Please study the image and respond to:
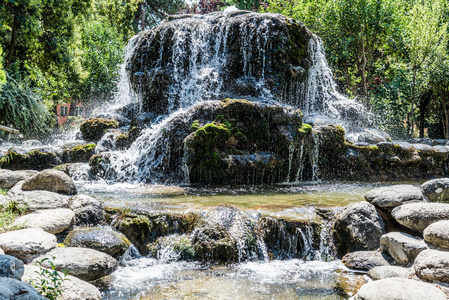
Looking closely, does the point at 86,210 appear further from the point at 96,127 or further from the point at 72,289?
the point at 96,127

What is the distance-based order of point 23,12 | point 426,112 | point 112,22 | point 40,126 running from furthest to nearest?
1. point 112,22
2. point 426,112
3. point 40,126
4. point 23,12

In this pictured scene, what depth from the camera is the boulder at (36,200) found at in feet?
18.8

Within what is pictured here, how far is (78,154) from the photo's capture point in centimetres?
→ 1115

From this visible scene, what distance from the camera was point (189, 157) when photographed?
9.04 metres

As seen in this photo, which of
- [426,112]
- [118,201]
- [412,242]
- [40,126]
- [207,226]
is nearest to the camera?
[412,242]

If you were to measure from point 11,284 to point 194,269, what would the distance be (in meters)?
2.66

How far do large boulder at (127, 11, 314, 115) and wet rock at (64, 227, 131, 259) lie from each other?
8297 millimetres

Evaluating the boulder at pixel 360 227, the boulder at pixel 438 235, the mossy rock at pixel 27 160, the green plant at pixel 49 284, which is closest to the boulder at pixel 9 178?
the mossy rock at pixel 27 160

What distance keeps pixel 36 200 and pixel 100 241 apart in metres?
1.68

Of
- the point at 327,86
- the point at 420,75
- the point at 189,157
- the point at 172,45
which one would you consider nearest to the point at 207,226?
the point at 189,157

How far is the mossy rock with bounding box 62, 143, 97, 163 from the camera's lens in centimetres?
1115

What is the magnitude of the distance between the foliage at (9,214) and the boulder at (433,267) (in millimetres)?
5109

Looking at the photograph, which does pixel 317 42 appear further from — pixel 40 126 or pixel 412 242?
pixel 412 242

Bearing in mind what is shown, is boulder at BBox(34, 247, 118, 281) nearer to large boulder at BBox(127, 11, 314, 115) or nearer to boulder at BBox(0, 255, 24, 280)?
boulder at BBox(0, 255, 24, 280)
